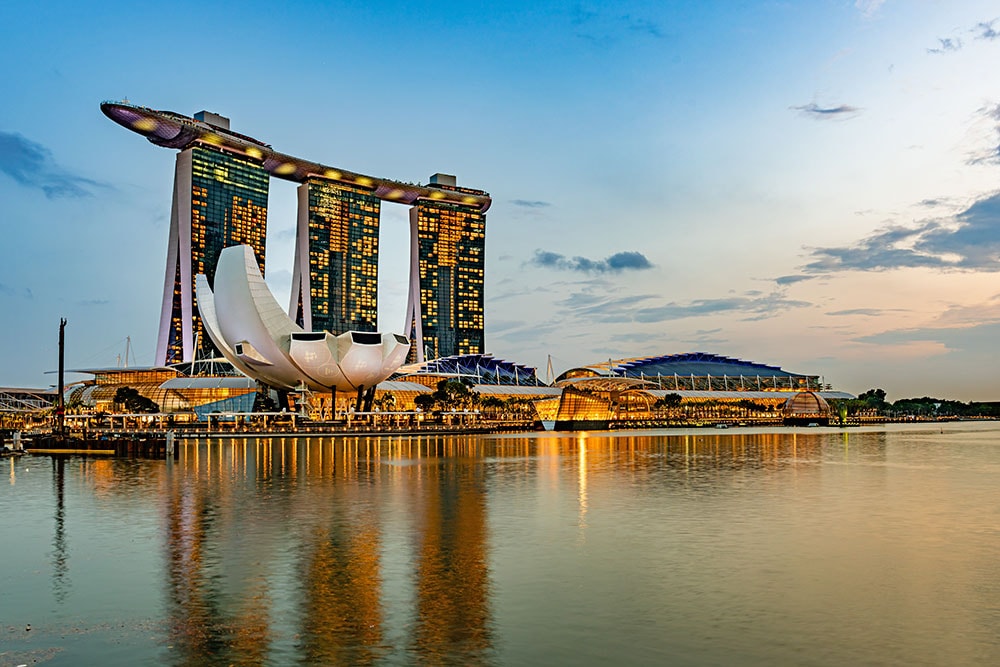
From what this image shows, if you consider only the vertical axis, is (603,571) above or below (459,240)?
below

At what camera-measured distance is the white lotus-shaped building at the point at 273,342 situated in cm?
8050

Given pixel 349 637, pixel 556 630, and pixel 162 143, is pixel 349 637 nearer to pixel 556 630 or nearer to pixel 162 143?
pixel 556 630

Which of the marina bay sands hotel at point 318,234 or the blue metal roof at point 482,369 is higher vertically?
the marina bay sands hotel at point 318,234

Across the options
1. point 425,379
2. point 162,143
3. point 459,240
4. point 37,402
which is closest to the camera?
point 425,379

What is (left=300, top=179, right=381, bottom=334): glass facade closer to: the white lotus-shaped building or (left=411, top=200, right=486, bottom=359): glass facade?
(left=411, top=200, right=486, bottom=359): glass facade

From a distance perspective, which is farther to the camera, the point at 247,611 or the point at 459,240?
the point at 459,240

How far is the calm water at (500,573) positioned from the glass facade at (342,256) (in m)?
137

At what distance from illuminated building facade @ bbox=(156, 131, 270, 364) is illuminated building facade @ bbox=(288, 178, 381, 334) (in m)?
13.4

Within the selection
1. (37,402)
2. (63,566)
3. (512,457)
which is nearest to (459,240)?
(37,402)

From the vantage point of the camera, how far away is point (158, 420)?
9762 cm

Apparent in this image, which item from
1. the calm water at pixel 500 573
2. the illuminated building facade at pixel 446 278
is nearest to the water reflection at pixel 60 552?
the calm water at pixel 500 573

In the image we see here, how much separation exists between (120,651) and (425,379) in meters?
117

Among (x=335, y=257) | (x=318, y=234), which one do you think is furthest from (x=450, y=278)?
(x=318, y=234)

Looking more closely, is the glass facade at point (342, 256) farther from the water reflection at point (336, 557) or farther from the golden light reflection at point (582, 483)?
the water reflection at point (336, 557)
